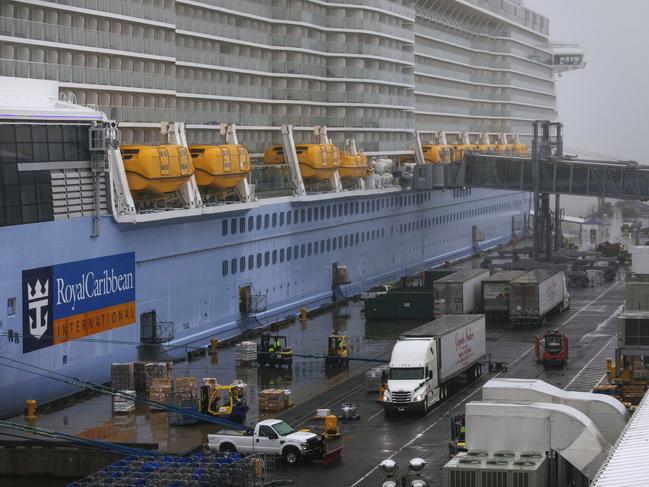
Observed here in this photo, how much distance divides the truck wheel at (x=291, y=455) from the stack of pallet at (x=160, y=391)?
7.88m

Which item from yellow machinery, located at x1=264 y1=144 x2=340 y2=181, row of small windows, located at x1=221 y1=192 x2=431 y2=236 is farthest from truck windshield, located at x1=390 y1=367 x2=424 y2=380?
yellow machinery, located at x1=264 y1=144 x2=340 y2=181

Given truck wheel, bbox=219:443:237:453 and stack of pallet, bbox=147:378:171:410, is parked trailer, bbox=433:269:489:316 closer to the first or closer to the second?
→ stack of pallet, bbox=147:378:171:410

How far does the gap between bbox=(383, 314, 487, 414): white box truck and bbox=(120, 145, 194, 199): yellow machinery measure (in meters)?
11.0

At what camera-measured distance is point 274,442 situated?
36250 mm

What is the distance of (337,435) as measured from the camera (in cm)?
3875

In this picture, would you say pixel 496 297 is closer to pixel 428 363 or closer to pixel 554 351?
pixel 554 351

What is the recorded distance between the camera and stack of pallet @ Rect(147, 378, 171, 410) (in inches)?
1701

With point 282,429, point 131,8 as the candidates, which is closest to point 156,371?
point 282,429

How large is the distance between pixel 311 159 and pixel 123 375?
80.3 ft

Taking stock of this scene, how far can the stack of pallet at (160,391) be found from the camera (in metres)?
43.2

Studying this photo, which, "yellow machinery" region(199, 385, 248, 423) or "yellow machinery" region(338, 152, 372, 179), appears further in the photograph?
"yellow machinery" region(338, 152, 372, 179)

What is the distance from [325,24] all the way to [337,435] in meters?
40.5

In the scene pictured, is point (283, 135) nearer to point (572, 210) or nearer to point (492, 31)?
point (492, 31)

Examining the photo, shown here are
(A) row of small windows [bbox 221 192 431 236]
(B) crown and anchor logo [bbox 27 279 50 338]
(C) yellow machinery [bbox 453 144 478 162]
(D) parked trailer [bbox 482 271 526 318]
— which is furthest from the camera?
(C) yellow machinery [bbox 453 144 478 162]
